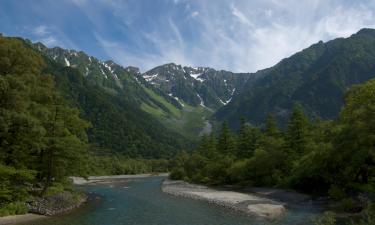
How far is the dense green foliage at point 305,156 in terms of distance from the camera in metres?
44.7

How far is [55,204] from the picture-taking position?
45312mm

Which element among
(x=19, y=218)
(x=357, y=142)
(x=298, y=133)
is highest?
(x=298, y=133)

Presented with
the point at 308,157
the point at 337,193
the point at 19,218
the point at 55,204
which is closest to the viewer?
the point at 19,218

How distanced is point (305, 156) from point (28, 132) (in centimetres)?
4073

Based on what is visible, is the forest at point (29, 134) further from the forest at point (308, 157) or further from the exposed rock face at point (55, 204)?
the forest at point (308, 157)

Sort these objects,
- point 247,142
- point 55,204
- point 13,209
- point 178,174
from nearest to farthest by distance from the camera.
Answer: point 13,209, point 55,204, point 247,142, point 178,174

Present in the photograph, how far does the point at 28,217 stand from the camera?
37719 mm

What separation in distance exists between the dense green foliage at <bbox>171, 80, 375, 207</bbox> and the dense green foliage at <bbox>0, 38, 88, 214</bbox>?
32.1m

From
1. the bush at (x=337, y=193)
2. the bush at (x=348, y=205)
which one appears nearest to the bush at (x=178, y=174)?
the bush at (x=337, y=193)

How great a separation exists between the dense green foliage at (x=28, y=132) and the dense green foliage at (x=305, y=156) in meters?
32.1

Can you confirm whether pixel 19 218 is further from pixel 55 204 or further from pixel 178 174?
pixel 178 174

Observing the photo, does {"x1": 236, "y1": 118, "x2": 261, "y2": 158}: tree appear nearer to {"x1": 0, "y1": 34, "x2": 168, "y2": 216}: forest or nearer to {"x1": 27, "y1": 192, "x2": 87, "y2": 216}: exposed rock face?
{"x1": 0, "y1": 34, "x2": 168, "y2": 216}: forest

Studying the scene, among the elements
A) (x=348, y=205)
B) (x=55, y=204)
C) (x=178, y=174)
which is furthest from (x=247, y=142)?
(x=55, y=204)

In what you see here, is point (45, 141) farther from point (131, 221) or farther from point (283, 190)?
point (283, 190)
